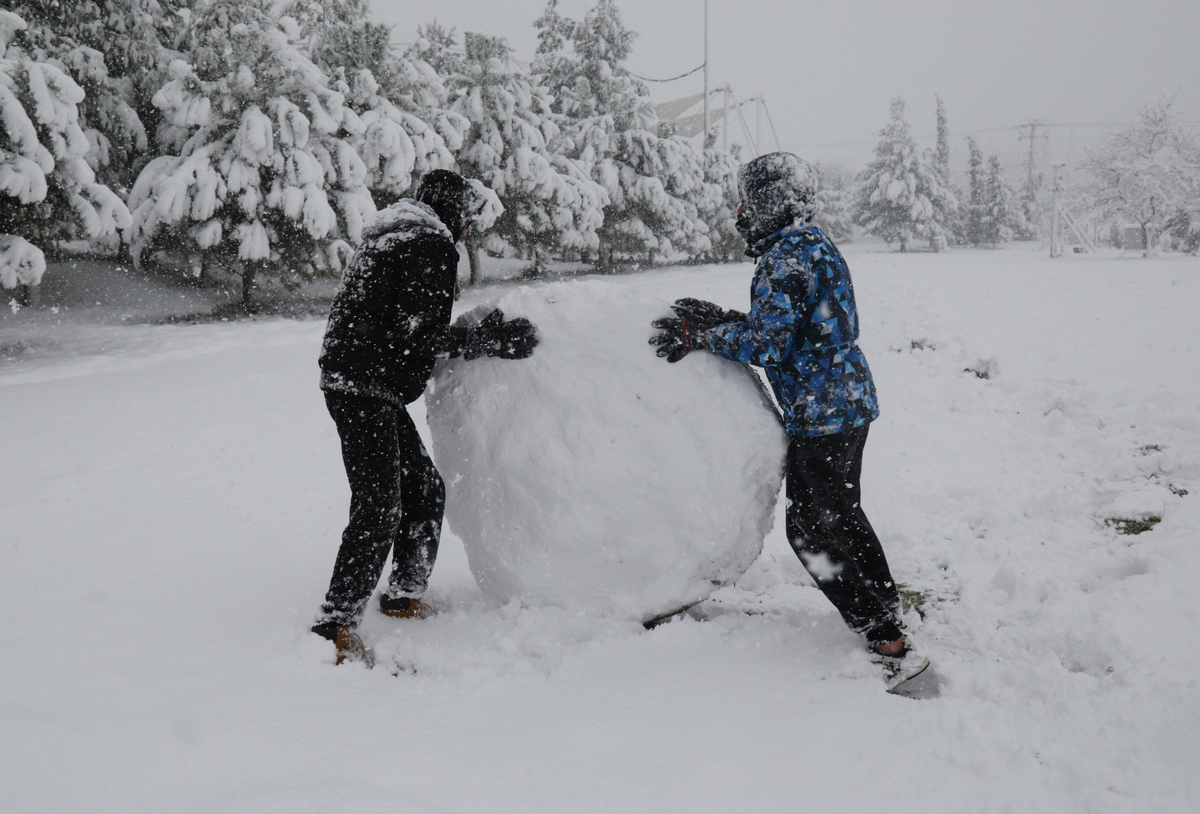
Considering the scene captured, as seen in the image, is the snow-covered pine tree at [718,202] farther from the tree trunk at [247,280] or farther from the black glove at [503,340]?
the black glove at [503,340]

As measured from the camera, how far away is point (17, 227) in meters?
9.66

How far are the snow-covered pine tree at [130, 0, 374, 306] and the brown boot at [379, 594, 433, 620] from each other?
34.2 ft

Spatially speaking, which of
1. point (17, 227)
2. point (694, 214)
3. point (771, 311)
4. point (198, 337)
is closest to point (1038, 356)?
point (771, 311)

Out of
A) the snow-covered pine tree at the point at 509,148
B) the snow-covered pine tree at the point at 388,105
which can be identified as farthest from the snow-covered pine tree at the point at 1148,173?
the snow-covered pine tree at the point at 388,105

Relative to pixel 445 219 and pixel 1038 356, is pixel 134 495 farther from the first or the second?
pixel 1038 356

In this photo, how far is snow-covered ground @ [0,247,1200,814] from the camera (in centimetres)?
201

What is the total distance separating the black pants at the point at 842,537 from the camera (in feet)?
9.00

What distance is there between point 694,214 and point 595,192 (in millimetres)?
5815

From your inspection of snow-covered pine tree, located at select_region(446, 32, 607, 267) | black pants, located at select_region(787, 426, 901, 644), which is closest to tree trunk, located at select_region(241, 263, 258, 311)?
snow-covered pine tree, located at select_region(446, 32, 607, 267)

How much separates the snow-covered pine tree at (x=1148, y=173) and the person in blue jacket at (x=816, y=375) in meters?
32.5

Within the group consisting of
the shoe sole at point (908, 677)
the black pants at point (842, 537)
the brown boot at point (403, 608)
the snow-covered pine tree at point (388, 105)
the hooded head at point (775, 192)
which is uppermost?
the snow-covered pine tree at point (388, 105)

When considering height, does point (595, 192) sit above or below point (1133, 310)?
above

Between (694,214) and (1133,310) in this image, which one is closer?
(1133,310)

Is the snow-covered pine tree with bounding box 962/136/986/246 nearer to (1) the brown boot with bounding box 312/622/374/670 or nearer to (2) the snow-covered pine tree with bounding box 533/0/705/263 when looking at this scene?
(2) the snow-covered pine tree with bounding box 533/0/705/263
